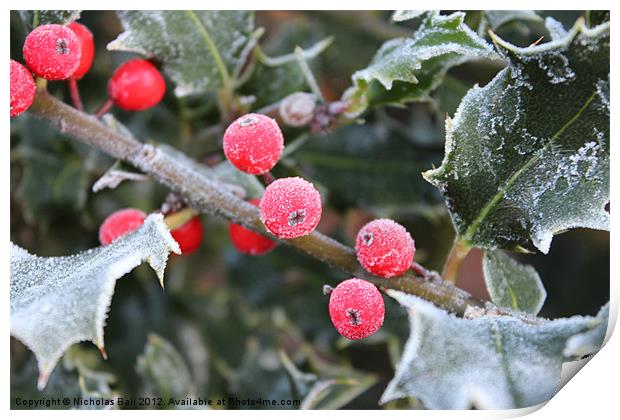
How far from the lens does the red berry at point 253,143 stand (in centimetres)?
73

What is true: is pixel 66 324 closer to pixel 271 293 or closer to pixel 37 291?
pixel 37 291

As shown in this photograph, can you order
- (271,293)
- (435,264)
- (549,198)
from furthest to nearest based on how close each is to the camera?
(271,293) < (435,264) < (549,198)

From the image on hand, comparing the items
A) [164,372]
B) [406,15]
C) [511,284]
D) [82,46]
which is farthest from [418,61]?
[164,372]

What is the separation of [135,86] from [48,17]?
12 centimetres

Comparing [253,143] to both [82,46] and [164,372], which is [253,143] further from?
[164,372]

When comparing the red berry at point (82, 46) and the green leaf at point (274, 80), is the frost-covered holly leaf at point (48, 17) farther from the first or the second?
the green leaf at point (274, 80)

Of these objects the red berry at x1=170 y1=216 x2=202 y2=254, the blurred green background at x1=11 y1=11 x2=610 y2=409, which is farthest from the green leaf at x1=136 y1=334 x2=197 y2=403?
the red berry at x1=170 y1=216 x2=202 y2=254

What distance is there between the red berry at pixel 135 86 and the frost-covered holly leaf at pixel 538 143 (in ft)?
1.20

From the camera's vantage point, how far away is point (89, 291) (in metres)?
0.65

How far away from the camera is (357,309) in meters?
0.69

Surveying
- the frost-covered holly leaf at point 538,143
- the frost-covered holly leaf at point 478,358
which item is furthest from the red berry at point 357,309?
the frost-covered holly leaf at point 538,143
